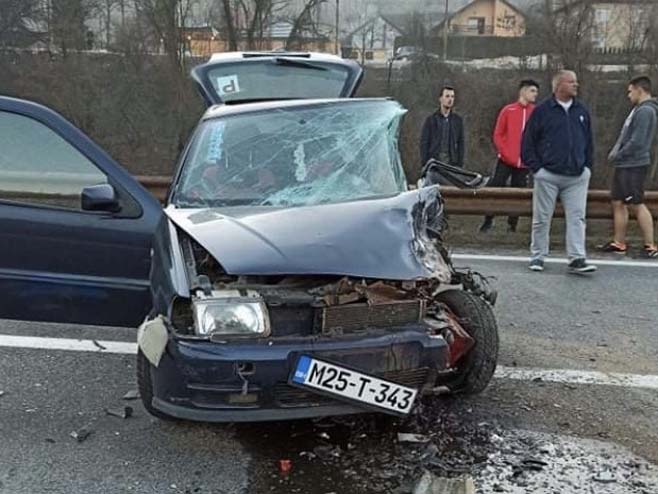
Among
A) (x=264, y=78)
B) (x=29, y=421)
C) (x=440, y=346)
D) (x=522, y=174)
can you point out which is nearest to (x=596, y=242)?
(x=522, y=174)

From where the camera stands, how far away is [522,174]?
925cm

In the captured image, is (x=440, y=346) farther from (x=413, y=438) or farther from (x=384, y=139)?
(x=384, y=139)

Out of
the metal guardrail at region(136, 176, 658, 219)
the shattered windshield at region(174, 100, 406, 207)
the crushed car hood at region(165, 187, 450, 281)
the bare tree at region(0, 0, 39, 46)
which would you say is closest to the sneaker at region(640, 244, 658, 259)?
the metal guardrail at region(136, 176, 658, 219)

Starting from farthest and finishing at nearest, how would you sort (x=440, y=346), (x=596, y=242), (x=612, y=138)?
(x=612, y=138), (x=596, y=242), (x=440, y=346)

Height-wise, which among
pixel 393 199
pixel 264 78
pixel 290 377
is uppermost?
pixel 264 78

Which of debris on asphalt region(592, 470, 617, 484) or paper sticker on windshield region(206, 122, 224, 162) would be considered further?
paper sticker on windshield region(206, 122, 224, 162)

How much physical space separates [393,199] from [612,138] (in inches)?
653

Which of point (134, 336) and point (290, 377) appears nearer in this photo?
point (290, 377)

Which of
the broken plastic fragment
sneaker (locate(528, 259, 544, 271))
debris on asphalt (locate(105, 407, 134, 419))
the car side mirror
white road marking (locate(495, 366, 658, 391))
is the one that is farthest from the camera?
sneaker (locate(528, 259, 544, 271))

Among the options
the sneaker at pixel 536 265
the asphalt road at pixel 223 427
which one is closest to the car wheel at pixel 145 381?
the asphalt road at pixel 223 427

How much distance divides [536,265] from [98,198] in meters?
4.49

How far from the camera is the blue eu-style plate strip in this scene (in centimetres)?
295

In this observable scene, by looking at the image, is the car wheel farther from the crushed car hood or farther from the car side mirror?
the car side mirror

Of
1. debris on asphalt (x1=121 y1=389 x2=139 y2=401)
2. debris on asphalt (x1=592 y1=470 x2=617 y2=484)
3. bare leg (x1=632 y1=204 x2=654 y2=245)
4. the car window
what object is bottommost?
debris on asphalt (x1=592 y1=470 x2=617 y2=484)
